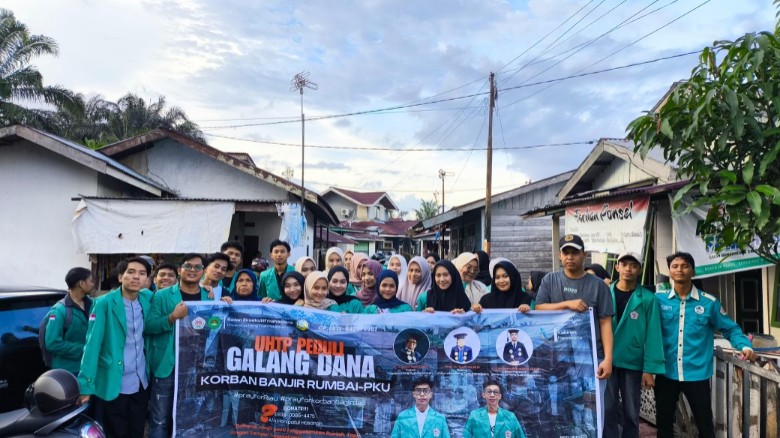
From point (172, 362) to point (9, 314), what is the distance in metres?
1.11

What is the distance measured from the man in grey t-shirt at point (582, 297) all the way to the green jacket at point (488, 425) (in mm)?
713

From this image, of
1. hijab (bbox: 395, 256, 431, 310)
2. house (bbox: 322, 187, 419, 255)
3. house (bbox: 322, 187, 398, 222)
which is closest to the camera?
hijab (bbox: 395, 256, 431, 310)

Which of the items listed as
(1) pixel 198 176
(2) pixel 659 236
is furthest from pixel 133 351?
(1) pixel 198 176

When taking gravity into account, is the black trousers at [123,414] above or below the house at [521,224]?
below

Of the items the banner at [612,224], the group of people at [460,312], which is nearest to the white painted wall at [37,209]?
the group of people at [460,312]

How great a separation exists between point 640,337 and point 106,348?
391 centimetres

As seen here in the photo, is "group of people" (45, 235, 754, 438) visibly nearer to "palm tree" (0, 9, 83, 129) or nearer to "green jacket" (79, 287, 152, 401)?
"green jacket" (79, 287, 152, 401)

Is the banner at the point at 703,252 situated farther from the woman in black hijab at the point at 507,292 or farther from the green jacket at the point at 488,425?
the green jacket at the point at 488,425

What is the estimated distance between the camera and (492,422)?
367 centimetres

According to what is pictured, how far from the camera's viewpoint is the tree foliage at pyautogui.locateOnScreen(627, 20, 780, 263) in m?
3.19

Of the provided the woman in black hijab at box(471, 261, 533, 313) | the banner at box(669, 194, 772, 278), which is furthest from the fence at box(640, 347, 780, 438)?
the banner at box(669, 194, 772, 278)

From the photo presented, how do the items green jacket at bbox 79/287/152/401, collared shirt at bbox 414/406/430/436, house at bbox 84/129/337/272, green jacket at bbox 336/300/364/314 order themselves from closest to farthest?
1. green jacket at bbox 79/287/152/401
2. collared shirt at bbox 414/406/430/436
3. green jacket at bbox 336/300/364/314
4. house at bbox 84/129/337/272

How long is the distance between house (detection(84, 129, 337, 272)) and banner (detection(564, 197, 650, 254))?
20.8 feet

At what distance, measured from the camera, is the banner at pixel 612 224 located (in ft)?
27.0
